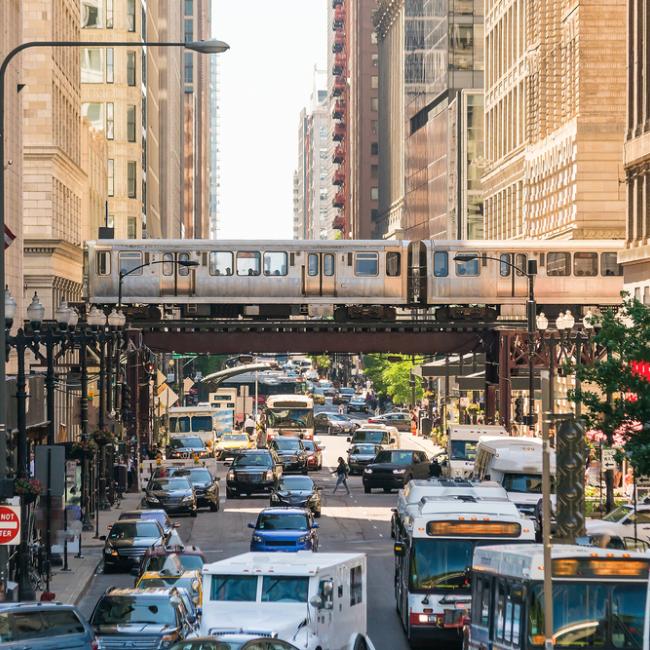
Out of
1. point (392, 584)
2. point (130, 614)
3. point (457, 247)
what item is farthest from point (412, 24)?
point (130, 614)

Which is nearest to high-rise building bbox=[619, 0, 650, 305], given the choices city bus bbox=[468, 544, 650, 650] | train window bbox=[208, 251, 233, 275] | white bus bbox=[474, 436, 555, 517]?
train window bbox=[208, 251, 233, 275]

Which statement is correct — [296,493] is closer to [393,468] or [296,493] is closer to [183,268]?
[393,468]

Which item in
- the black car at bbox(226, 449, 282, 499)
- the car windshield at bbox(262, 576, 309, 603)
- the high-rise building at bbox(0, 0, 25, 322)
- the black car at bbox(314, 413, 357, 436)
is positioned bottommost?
the black car at bbox(314, 413, 357, 436)

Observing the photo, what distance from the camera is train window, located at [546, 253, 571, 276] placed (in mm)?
71250

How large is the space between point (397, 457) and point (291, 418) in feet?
79.0

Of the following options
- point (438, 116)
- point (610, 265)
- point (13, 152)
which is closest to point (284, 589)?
point (13, 152)

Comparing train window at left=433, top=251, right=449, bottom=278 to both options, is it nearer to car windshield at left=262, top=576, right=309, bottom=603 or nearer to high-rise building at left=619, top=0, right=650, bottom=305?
high-rise building at left=619, top=0, right=650, bottom=305

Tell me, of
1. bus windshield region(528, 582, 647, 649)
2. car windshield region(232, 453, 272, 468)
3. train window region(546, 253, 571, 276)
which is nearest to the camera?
bus windshield region(528, 582, 647, 649)

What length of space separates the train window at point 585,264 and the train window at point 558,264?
36 centimetres

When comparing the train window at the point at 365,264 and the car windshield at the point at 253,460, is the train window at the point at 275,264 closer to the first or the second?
the train window at the point at 365,264

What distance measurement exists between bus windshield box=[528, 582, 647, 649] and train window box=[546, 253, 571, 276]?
5074 centimetres

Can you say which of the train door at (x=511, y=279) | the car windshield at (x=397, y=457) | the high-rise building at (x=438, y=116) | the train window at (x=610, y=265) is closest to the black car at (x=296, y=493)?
the car windshield at (x=397, y=457)

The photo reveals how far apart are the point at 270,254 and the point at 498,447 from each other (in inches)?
990

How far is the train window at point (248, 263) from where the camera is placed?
6975cm
